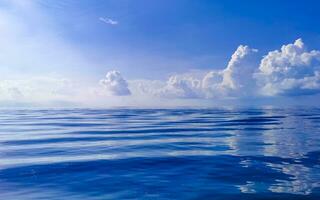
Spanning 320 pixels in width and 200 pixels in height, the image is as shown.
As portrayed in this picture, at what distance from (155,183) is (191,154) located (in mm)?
9399

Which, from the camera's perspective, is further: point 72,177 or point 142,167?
point 142,167

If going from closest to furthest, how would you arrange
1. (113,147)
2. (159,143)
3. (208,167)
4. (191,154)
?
(208,167) < (191,154) < (113,147) < (159,143)

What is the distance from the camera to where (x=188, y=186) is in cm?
1736

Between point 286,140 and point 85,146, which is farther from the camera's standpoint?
point 286,140

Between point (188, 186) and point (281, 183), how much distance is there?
461 cm

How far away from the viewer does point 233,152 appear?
27969mm

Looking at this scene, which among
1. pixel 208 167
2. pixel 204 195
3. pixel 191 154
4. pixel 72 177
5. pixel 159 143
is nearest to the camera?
pixel 204 195

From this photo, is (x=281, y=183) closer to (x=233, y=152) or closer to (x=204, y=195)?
(x=204, y=195)

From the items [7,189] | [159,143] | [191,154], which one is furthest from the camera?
[159,143]

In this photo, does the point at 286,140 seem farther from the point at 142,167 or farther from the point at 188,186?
the point at 188,186

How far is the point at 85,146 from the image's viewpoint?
106 feet

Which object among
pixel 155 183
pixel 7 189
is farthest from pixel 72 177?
pixel 155 183

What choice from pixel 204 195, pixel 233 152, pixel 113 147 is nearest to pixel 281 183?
pixel 204 195

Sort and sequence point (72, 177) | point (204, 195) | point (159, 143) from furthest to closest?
point (159, 143) → point (72, 177) → point (204, 195)
